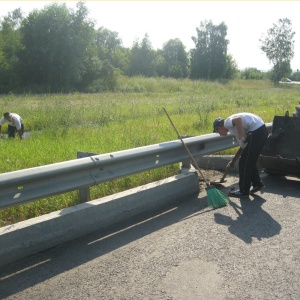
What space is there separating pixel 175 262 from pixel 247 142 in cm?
280

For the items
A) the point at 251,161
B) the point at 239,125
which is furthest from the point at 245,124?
the point at 251,161

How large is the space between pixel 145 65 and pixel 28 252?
326 ft

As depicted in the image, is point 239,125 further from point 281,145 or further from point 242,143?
point 281,145

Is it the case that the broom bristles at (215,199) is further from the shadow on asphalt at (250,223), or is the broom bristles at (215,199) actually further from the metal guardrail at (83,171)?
the metal guardrail at (83,171)

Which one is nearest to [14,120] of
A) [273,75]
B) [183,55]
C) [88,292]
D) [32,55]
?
[88,292]

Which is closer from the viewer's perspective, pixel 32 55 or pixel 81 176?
pixel 81 176

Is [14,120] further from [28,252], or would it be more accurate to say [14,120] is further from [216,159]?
[28,252]

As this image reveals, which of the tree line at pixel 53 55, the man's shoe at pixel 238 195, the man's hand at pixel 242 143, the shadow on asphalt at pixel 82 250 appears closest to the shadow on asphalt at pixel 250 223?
the man's shoe at pixel 238 195

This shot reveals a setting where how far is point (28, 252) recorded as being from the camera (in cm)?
372

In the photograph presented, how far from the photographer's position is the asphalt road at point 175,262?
3115mm

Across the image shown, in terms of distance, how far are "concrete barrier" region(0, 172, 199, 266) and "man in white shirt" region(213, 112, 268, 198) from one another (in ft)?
2.55

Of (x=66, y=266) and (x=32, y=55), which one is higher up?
(x=32, y=55)

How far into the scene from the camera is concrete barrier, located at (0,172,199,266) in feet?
11.9

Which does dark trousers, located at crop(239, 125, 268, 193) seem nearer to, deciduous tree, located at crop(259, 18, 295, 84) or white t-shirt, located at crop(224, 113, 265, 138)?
white t-shirt, located at crop(224, 113, 265, 138)
